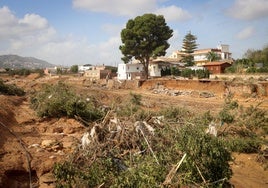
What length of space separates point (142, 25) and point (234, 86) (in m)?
17.7

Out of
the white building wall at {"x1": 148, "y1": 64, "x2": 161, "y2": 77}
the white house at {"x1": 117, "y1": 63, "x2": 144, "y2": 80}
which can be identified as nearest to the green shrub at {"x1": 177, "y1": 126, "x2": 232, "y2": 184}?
the white house at {"x1": 117, "y1": 63, "x2": 144, "y2": 80}

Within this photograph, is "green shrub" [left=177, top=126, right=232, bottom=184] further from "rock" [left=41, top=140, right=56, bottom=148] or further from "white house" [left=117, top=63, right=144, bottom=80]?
"white house" [left=117, top=63, right=144, bottom=80]

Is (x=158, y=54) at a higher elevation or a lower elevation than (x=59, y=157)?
higher

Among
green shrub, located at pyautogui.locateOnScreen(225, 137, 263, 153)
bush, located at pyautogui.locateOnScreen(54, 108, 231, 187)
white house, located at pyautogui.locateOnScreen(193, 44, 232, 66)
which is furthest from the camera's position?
white house, located at pyautogui.locateOnScreen(193, 44, 232, 66)

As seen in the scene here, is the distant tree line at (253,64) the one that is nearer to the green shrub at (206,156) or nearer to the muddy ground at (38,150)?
the muddy ground at (38,150)

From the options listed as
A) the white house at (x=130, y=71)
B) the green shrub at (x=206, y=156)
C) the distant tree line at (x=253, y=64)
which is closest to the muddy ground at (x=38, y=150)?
the green shrub at (x=206, y=156)

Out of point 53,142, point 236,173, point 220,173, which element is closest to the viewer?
point 220,173

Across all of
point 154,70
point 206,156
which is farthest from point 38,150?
point 154,70

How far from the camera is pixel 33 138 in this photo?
789 centimetres

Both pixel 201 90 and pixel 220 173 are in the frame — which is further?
pixel 201 90

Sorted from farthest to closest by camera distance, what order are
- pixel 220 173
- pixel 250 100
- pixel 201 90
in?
pixel 201 90, pixel 250 100, pixel 220 173

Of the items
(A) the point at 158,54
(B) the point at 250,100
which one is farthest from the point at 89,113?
(A) the point at 158,54

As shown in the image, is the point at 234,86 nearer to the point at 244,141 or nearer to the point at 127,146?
the point at 244,141

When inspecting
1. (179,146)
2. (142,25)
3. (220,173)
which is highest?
(142,25)
